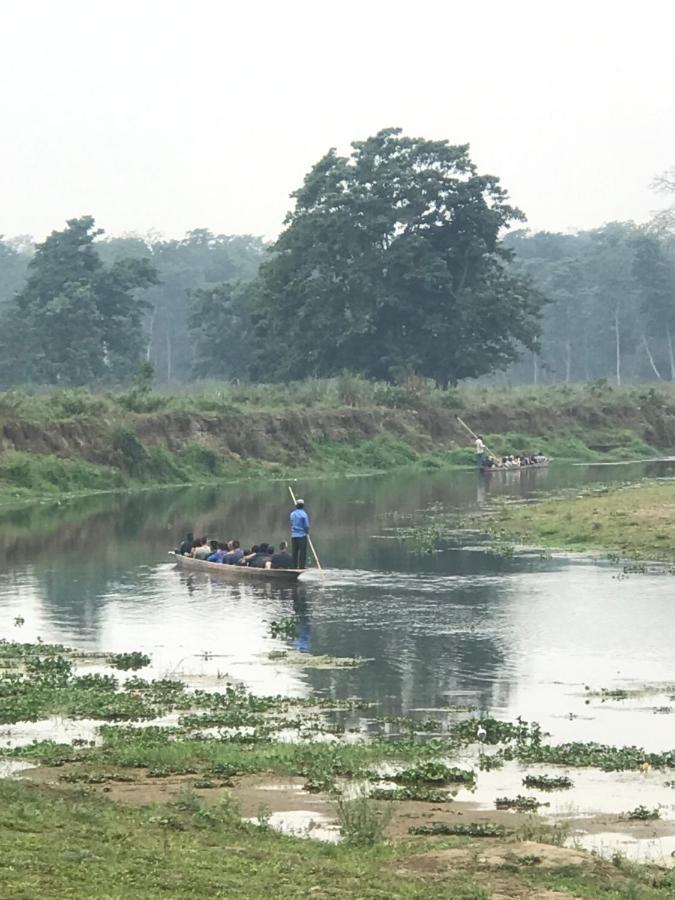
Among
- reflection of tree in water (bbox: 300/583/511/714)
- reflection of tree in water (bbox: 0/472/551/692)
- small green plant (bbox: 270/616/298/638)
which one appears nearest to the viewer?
reflection of tree in water (bbox: 300/583/511/714)

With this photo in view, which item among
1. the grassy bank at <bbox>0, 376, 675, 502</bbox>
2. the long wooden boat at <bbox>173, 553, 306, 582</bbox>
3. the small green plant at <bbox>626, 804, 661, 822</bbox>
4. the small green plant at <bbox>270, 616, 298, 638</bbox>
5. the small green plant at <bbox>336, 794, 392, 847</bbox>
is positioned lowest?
the small green plant at <bbox>626, 804, 661, 822</bbox>

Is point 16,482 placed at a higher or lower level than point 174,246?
lower

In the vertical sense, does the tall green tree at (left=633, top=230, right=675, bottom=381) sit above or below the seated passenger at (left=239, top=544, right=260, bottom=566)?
above

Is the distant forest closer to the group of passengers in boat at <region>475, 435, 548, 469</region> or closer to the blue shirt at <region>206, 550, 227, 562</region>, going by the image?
the group of passengers in boat at <region>475, 435, 548, 469</region>

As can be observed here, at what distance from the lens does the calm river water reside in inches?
909

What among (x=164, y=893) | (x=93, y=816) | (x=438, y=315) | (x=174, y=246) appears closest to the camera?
(x=164, y=893)

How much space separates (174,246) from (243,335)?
2446 inches

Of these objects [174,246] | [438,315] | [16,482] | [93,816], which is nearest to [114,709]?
[93,816]

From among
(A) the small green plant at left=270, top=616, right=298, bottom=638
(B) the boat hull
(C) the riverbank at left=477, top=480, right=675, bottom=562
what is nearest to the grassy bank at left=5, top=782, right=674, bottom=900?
(A) the small green plant at left=270, top=616, right=298, bottom=638

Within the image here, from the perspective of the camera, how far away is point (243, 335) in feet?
367

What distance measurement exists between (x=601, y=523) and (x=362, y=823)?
3039cm

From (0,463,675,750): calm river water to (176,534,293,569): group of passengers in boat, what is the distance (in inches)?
27.7

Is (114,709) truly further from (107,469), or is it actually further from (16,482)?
(107,469)

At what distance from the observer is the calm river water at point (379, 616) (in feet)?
75.7
